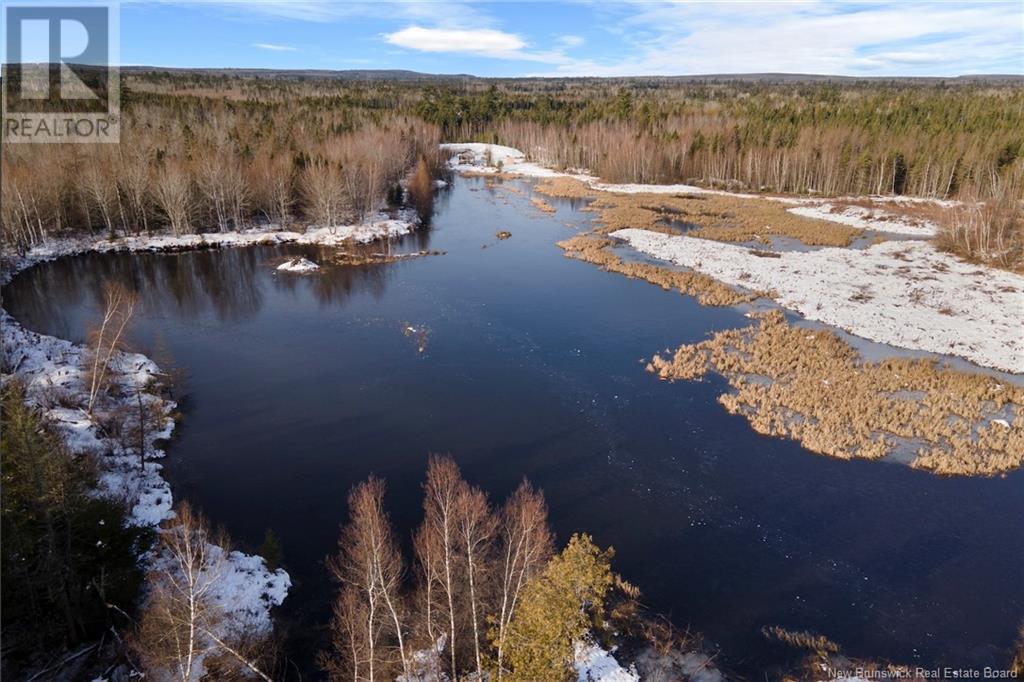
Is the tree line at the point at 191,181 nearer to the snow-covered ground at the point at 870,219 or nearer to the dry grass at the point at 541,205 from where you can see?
the dry grass at the point at 541,205

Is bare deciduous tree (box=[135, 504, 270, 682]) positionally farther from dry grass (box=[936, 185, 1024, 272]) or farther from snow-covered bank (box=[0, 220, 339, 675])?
dry grass (box=[936, 185, 1024, 272])

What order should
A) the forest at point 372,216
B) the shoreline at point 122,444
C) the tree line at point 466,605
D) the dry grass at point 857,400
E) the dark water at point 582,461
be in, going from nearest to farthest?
1. the tree line at point 466,605
2. the forest at point 372,216
3. the shoreline at point 122,444
4. the dark water at point 582,461
5. the dry grass at point 857,400

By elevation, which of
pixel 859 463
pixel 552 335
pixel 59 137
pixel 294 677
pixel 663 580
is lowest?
pixel 294 677

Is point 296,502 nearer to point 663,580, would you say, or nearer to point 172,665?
point 172,665

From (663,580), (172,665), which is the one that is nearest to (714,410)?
(663,580)

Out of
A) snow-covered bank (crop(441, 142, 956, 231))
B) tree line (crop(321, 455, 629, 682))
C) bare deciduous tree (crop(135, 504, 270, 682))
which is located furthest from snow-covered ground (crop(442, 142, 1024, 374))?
bare deciduous tree (crop(135, 504, 270, 682))

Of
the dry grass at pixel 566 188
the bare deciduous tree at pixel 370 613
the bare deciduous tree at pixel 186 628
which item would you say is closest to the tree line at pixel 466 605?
the bare deciduous tree at pixel 370 613
